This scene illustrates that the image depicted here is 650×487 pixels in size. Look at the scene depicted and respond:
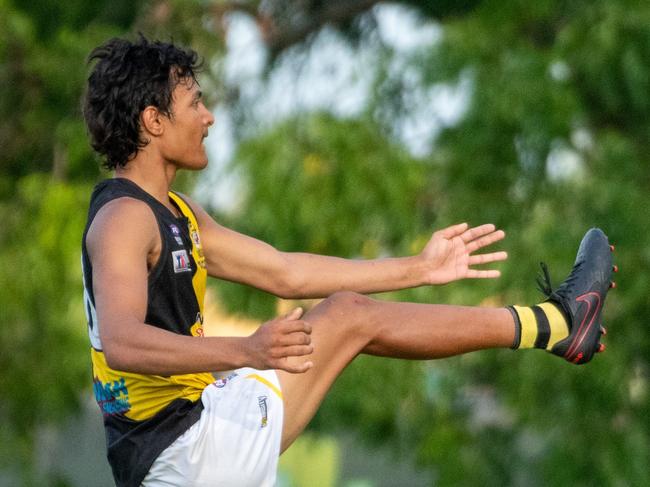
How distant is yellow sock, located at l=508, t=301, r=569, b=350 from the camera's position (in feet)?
12.8

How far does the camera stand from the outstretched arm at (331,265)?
412 cm

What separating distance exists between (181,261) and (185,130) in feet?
1.29

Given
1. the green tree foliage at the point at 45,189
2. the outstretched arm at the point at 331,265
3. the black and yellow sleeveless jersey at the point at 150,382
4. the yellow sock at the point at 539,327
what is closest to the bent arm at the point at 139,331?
the black and yellow sleeveless jersey at the point at 150,382

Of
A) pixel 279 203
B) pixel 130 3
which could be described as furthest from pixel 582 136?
pixel 130 3

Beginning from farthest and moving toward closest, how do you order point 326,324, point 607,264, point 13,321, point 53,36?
1. point 53,36
2. point 13,321
3. point 607,264
4. point 326,324

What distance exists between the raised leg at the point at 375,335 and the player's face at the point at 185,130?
568 millimetres

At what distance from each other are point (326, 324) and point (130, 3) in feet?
21.0

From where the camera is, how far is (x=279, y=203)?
8016mm

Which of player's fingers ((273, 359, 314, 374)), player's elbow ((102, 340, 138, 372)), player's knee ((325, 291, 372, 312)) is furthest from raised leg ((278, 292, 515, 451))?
player's elbow ((102, 340, 138, 372))

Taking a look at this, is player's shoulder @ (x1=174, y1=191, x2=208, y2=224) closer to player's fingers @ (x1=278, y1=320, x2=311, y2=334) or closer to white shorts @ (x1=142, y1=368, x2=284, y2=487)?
white shorts @ (x1=142, y1=368, x2=284, y2=487)

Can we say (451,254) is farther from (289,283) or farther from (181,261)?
(181,261)

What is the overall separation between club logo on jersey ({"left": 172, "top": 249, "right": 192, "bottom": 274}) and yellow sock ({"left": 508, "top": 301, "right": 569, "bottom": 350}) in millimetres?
972

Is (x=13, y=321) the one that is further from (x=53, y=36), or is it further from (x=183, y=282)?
(x=183, y=282)

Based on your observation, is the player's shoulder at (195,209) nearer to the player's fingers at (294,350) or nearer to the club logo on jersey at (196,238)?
the club logo on jersey at (196,238)
